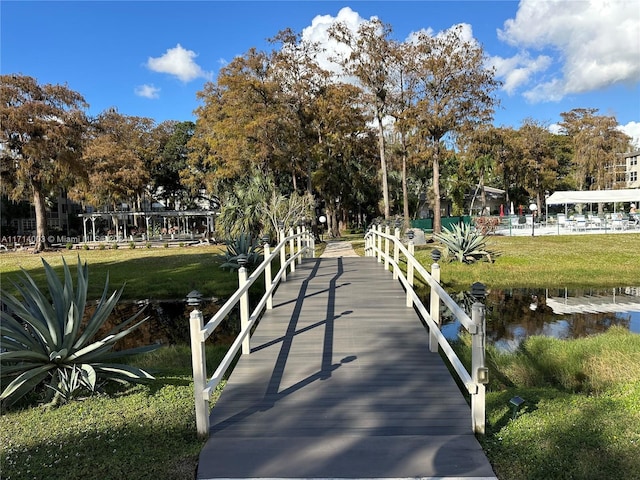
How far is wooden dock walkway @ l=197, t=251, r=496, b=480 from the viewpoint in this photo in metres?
3.14

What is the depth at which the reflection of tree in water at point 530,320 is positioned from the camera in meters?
9.16

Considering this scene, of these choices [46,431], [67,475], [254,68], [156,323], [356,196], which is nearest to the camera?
[67,475]

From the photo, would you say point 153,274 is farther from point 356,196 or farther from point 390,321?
point 356,196

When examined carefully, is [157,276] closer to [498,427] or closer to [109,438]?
[109,438]

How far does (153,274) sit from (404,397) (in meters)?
13.9

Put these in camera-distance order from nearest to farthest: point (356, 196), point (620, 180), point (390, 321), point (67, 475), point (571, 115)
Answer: point (67, 475), point (390, 321), point (356, 196), point (571, 115), point (620, 180)

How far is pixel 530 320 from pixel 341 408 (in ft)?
25.4

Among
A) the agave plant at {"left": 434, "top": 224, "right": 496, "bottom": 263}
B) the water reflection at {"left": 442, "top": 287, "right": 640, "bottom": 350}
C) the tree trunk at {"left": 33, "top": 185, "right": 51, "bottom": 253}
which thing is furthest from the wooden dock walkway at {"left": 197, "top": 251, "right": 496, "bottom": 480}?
the tree trunk at {"left": 33, "top": 185, "right": 51, "bottom": 253}

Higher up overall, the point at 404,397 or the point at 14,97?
the point at 14,97

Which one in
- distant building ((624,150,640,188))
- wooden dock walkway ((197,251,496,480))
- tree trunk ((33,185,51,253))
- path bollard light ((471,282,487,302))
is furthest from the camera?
distant building ((624,150,640,188))

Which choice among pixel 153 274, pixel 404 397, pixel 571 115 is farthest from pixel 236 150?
pixel 571 115

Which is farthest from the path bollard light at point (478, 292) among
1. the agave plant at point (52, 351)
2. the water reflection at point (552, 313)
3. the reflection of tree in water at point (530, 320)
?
the reflection of tree in water at point (530, 320)

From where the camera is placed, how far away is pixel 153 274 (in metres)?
16.3

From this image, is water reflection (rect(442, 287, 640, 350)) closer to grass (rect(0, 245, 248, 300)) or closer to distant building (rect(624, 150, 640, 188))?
grass (rect(0, 245, 248, 300))
